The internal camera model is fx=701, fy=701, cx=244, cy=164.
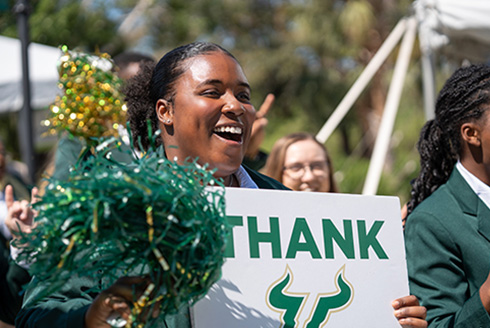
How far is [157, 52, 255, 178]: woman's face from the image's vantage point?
200 centimetres

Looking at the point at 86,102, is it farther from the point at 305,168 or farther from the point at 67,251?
the point at 67,251

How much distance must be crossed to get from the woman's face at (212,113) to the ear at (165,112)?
0.01m

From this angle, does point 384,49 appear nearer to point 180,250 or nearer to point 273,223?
point 273,223

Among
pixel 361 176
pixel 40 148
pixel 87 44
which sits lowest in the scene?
pixel 361 176

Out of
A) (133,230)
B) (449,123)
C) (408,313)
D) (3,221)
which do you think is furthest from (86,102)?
(133,230)

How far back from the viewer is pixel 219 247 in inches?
58.2

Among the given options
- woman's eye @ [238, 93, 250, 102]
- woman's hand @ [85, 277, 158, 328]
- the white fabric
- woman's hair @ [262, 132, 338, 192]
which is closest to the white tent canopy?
woman's hair @ [262, 132, 338, 192]

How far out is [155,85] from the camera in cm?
220

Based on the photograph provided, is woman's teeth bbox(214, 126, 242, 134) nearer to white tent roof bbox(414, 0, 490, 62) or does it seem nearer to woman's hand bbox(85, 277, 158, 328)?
woman's hand bbox(85, 277, 158, 328)

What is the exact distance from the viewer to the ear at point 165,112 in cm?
209

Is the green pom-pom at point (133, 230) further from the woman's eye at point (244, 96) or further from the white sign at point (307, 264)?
the woman's eye at point (244, 96)

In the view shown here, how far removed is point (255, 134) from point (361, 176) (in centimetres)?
477

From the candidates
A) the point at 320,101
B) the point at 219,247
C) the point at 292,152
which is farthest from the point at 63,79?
the point at 320,101

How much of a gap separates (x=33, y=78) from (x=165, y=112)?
5191 millimetres
